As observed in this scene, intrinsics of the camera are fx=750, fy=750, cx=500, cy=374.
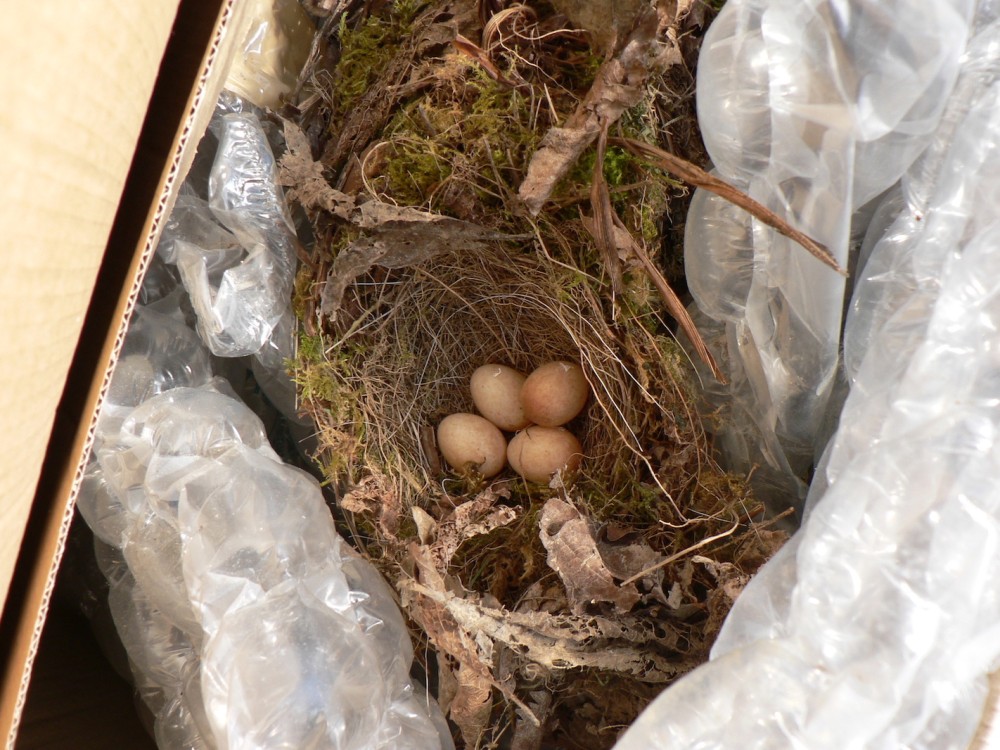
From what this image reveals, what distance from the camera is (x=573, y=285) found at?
33.9 inches

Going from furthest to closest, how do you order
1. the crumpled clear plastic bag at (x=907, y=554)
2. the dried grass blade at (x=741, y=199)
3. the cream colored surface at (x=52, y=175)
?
the dried grass blade at (x=741, y=199)
the crumpled clear plastic bag at (x=907, y=554)
the cream colored surface at (x=52, y=175)

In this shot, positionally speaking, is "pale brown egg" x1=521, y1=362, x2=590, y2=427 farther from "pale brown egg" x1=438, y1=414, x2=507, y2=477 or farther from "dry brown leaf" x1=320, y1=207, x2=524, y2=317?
"dry brown leaf" x1=320, y1=207, x2=524, y2=317

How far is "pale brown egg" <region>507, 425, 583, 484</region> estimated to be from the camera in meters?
0.97

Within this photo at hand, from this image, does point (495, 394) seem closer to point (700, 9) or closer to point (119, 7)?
point (700, 9)

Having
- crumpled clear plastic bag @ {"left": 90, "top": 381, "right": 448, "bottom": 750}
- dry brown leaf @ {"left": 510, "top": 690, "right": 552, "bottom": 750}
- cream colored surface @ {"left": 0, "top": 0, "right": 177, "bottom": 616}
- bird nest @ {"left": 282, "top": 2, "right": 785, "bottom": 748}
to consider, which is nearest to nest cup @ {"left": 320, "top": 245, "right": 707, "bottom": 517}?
bird nest @ {"left": 282, "top": 2, "right": 785, "bottom": 748}

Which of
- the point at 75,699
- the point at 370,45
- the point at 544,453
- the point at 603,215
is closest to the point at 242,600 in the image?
the point at 75,699

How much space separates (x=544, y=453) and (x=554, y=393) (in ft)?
0.26

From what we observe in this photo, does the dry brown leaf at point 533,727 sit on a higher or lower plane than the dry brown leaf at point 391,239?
lower

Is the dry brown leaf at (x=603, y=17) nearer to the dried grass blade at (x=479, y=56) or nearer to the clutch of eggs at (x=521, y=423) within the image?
the dried grass blade at (x=479, y=56)

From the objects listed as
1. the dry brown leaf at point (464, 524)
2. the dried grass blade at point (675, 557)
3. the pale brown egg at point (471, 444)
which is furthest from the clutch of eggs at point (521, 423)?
the dried grass blade at point (675, 557)

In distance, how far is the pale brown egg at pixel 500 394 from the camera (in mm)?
1021

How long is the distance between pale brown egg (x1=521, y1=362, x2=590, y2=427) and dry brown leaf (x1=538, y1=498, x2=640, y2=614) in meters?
0.22

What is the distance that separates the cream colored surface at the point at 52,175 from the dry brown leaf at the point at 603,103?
1.15 feet

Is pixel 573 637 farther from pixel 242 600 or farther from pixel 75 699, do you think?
pixel 75 699
